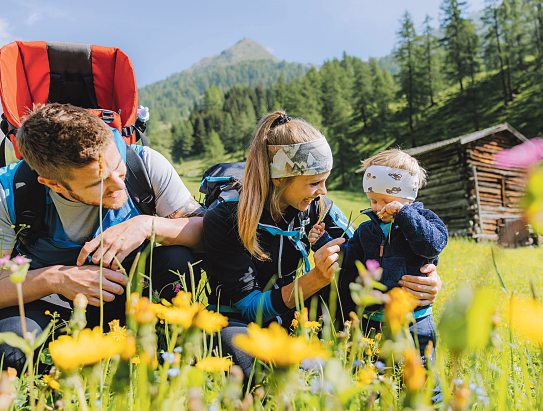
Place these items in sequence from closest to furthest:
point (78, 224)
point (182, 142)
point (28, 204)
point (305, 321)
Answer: point (305, 321) → point (28, 204) → point (78, 224) → point (182, 142)

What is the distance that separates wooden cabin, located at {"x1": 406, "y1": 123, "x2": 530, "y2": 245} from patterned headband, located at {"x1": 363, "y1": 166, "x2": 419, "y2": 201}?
17.9 meters

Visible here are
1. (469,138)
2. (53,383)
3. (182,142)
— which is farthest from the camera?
(182,142)

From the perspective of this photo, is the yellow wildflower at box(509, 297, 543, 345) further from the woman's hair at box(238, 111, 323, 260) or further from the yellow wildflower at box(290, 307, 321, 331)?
the woman's hair at box(238, 111, 323, 260)

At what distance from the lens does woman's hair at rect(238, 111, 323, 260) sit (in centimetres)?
244

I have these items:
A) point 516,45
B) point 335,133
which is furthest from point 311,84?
point 516,45

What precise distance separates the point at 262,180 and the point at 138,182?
0.68m

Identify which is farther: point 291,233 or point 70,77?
point 70,77

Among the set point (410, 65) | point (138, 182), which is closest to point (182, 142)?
point (410, 65)

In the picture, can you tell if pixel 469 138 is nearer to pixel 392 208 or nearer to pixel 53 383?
pixel 392 208

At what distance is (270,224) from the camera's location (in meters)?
2.63

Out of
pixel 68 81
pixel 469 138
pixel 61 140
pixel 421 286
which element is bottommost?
pixel 469 138

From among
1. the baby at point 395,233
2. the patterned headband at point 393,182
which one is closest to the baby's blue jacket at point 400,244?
the baby at point 395,233

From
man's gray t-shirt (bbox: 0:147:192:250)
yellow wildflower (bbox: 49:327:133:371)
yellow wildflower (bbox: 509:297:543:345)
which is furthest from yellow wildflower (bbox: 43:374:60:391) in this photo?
man's gray t-shirt (bbox: 0:147:192:250)

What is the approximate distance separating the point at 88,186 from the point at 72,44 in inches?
74.3
